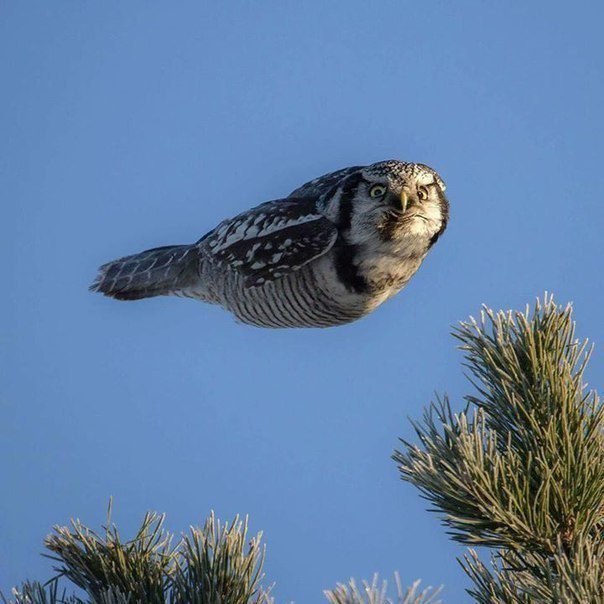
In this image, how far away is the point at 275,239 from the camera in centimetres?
500

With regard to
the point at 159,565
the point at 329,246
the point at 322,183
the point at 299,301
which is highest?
the point at 322,183

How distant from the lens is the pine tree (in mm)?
1992

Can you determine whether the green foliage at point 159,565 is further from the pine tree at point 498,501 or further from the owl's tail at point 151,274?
the owl's tail at point 151,274

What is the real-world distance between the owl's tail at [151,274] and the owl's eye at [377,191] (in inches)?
75.7

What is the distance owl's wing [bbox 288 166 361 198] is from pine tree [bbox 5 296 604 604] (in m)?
2.80

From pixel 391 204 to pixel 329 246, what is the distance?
51 cm

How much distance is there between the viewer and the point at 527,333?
2.27m

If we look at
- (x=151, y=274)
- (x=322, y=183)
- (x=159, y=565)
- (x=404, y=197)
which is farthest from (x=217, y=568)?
(x=151, y=274)

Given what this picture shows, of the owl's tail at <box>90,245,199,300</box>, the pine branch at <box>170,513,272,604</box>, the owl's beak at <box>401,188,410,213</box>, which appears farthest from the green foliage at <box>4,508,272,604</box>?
the owl's tail at <box>90,245,199,300</box>

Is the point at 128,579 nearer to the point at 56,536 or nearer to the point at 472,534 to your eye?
the point at 56,536

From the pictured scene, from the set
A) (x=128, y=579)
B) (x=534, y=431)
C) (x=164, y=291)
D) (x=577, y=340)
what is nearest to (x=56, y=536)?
(x=128, y=579)

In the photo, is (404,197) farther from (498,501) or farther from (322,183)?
(498,501)

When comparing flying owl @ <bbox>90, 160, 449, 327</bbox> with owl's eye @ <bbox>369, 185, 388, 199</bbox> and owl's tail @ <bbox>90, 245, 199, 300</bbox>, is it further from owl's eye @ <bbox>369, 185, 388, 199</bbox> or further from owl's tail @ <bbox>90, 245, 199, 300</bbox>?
owl's tail @ <bbox>90, 245, 199, 300</bbox>

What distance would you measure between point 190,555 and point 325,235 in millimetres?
2819
